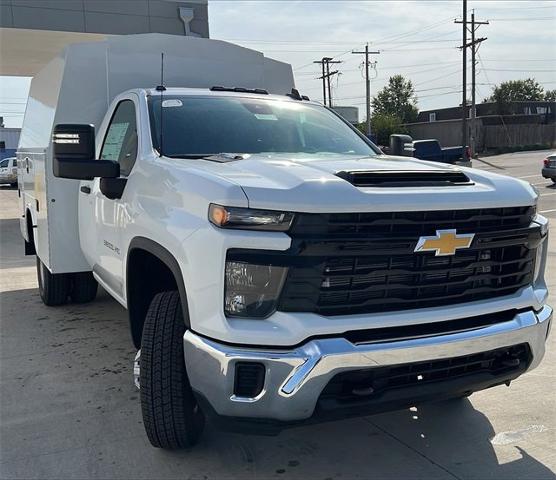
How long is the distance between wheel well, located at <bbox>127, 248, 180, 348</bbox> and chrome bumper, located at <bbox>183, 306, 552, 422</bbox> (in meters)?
0.97

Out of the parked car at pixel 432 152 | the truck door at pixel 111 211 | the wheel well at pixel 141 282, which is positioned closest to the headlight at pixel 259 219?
the wheel well at pixel 141 282

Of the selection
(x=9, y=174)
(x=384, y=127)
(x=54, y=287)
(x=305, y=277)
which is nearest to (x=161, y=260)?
(x=305, y=277)

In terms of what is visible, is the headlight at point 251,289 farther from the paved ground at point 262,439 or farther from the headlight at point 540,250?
the headlight at point 540,250

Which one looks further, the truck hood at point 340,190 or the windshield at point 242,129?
the windshield at point 242,129

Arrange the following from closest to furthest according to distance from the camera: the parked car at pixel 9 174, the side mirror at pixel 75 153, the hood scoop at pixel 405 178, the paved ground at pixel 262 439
→ the hood scoop at pixel 405 178
the paved ground at pixel 262 439
the side mirror at pixel 75 153
the parked car at pixel 9 174

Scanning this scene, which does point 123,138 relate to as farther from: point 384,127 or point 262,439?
point 384,127

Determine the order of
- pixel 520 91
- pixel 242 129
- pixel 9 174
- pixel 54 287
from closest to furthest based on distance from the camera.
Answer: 1. pixel 242 129
2. pixel 54 287
3. pixel 9 174
4. pixel 520 91

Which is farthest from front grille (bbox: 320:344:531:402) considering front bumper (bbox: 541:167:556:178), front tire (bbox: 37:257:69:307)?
front bumper (bbox: 541:167:556:178)

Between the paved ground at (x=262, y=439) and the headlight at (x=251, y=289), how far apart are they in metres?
1.01

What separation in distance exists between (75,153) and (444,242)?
2.19 metres

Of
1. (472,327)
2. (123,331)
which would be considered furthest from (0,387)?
(472,327)

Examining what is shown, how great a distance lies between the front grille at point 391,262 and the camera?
2566mm

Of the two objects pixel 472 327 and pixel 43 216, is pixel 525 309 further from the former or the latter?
pixel 43 216

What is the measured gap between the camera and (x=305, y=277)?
2.56m
